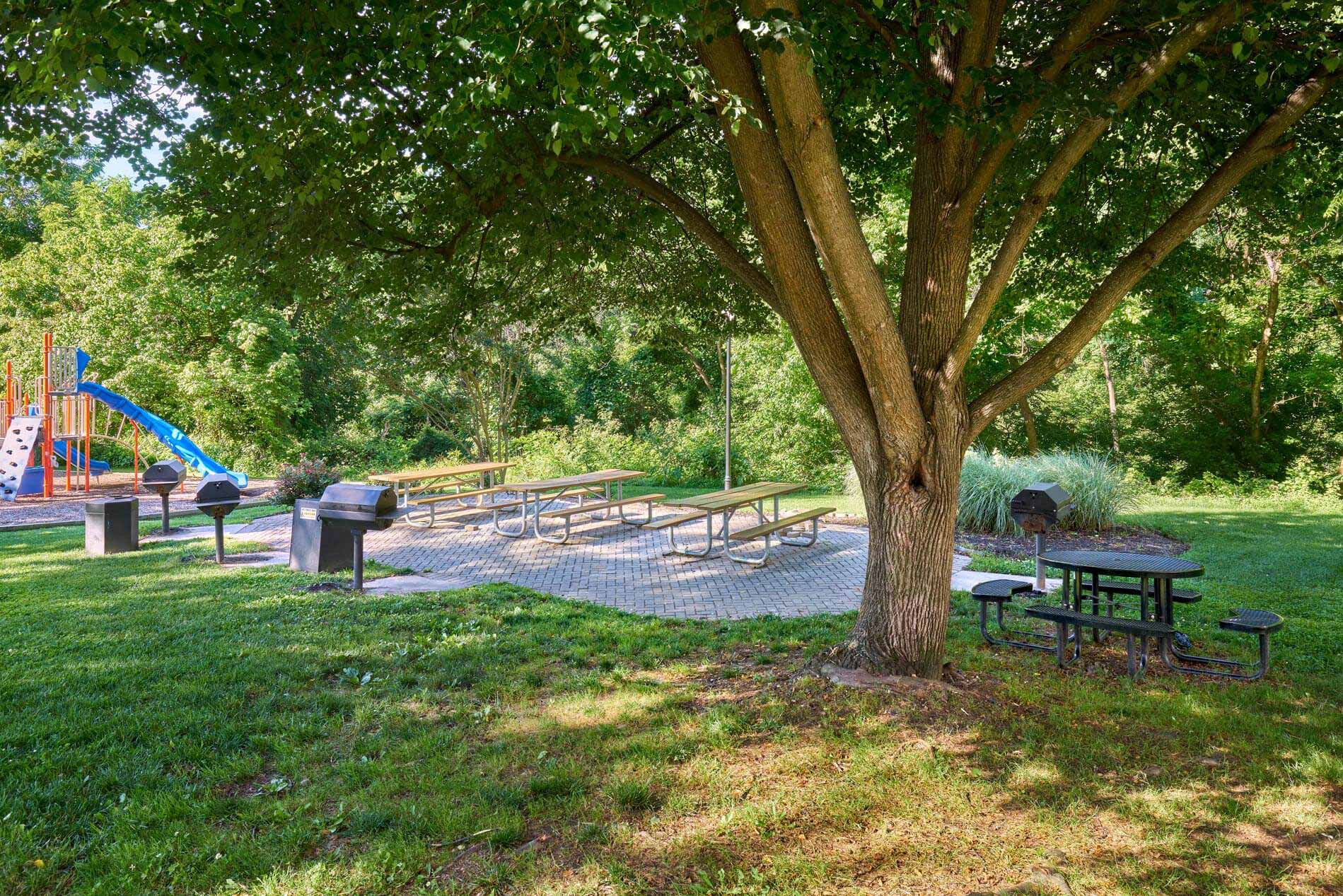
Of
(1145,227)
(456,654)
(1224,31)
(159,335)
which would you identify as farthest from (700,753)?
(159,335)

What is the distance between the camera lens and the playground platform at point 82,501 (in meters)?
13.8

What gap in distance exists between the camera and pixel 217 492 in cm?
867

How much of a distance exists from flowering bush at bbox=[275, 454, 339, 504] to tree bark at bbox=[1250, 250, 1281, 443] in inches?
730

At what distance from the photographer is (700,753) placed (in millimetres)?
3709

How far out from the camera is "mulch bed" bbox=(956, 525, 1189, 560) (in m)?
9.99

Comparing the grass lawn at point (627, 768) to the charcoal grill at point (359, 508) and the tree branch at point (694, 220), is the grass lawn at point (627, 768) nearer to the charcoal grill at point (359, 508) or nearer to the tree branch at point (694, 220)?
the charcoal grill at point (359, 508)

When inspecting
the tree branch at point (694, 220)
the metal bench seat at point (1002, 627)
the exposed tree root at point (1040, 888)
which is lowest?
the exposed tree root at point (1040, 888)

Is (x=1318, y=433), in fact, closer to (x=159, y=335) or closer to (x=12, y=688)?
(x=12, y=688)

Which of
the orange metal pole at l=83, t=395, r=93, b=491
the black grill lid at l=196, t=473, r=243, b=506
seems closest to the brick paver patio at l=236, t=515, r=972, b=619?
the black grill lid at l=196, t=473, r=243, b=506

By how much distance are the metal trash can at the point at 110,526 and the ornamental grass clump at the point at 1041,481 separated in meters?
10.6

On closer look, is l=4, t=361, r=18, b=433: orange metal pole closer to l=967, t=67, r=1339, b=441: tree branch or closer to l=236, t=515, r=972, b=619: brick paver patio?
l=236, t=515, r=972, b=619: brick paver patio

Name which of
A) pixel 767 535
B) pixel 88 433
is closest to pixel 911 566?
pixel 767 535

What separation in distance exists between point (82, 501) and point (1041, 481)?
703 inches

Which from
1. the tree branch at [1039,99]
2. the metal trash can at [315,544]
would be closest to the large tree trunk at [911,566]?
the tree branch at [1039,99]
